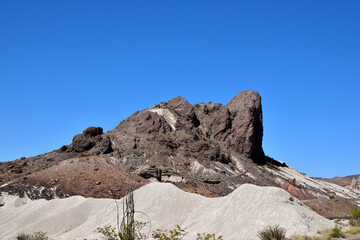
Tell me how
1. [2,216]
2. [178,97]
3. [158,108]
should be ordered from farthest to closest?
[178,97] → [158,108] → [2,216]

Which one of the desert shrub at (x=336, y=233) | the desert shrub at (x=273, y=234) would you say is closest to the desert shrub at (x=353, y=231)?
the desert shrub at (x=336, y=233)

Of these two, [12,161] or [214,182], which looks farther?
[12,161]

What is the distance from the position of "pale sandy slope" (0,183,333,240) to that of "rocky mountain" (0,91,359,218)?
7.24 m

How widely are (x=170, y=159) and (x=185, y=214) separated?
24.1 meters

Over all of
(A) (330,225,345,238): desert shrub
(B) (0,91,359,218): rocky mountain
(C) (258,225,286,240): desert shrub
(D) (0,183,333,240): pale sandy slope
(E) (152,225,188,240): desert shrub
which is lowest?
(A) (330,225,345,238): desert shrub

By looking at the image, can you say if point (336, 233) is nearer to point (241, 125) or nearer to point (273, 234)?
point (273, 234)

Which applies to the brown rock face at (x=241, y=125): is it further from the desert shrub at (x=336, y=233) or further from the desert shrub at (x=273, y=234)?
the desert shrub at (x=273, y=234)

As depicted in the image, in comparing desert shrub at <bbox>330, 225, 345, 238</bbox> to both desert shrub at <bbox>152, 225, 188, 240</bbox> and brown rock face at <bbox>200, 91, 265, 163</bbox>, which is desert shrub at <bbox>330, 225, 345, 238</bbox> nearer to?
desert shrub at <bbox>152, 225, 188, 240</bbox>

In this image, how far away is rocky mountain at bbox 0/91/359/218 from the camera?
3531 centimetres

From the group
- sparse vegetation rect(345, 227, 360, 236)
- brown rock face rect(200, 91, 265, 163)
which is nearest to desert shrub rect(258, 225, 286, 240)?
sparse vegetation rect(345, 227, 360, 236)

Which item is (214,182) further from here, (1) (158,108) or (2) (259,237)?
(2) (259,237)

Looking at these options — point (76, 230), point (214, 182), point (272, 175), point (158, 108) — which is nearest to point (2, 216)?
point (76, 230)

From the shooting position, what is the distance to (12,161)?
44969 millimetres

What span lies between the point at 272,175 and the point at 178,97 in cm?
2187
